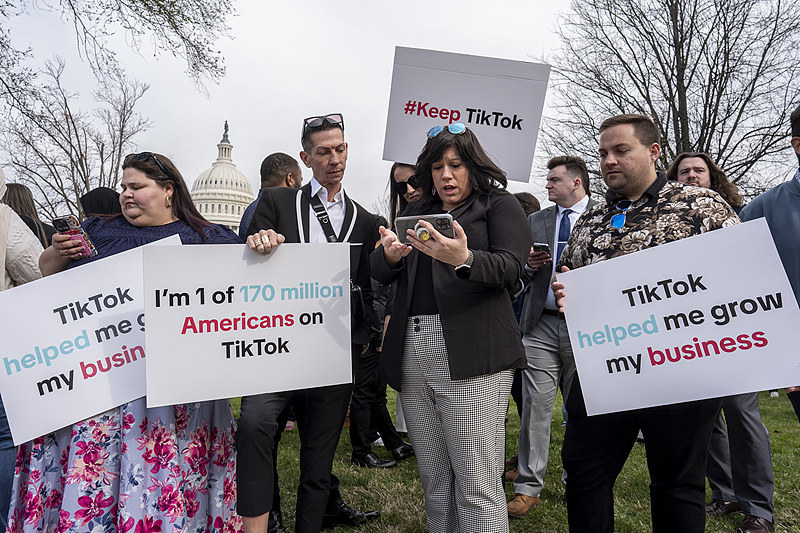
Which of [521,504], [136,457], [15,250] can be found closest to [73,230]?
[15,250]

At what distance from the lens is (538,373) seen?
4.39 metres

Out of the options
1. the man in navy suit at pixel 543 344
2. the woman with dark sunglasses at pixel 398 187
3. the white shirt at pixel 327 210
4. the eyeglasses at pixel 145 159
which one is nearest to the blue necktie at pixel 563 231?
the man in navy suit at pixel 543 344

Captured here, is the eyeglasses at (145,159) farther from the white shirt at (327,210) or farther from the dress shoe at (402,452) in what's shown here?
the dress shoe at (402,452)

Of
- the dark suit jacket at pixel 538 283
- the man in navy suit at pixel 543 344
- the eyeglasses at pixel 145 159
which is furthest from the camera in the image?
the dark suit jacket at pixel 538 283

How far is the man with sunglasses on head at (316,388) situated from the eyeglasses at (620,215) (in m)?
1.37

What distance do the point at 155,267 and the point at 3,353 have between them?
2.70 feet

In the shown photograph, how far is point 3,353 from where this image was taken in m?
2.67

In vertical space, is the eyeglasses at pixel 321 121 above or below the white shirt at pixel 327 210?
above

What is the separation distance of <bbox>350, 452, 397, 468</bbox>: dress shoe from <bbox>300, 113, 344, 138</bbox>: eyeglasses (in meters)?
3.12

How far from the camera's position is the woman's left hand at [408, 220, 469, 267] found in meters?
2.39

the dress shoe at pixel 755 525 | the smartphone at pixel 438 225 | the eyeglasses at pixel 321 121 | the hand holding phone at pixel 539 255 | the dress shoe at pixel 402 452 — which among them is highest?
the eyeglasses at pixel 321 121

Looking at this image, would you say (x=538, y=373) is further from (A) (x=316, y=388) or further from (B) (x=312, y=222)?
(B) (x=312, y=222)

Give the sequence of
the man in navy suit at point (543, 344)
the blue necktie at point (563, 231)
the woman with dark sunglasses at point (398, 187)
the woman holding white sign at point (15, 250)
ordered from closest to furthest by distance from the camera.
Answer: the woman holding white sign at point (15, 250), the man in navy suit at point (543, 344), the blue necktie at point (563, 231), the woman with dark sunglasses at point (398, 187)

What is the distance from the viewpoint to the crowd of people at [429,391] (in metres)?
2.58
